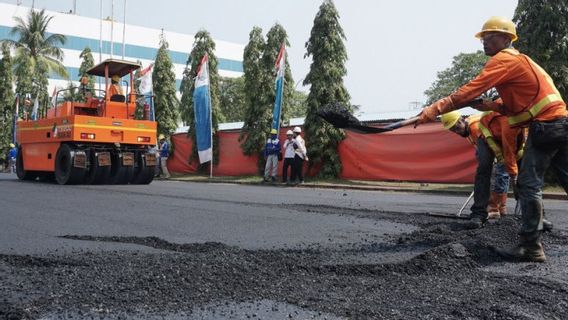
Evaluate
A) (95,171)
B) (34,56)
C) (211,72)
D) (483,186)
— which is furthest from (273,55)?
(34,56)

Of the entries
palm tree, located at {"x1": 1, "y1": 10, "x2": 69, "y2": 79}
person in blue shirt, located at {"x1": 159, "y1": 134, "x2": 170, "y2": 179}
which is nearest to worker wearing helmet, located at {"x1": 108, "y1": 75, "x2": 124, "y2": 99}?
person in blue shirt, located at {"x1": 159, "y1": 134, "x2": 170, "y2": 179}

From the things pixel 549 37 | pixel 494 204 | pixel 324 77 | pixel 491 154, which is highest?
pixel 549 37

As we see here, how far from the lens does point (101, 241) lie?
477 centimetres

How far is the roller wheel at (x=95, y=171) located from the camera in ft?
43.6

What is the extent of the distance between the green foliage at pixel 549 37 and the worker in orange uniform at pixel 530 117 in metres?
9.99

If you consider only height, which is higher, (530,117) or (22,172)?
(530,117)

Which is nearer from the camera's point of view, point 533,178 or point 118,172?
point 533,178

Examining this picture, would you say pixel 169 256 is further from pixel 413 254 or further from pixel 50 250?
pixel 413 254

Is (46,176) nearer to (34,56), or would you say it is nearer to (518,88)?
(518,88)

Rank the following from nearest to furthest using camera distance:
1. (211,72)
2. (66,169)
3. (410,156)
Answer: (66,169)
(410,156)
(211,72)

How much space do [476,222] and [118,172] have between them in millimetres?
10296

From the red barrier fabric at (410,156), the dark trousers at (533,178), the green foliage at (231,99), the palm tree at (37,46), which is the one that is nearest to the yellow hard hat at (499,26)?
the dark trousers at (533,178)

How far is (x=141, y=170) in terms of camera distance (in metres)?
14.1

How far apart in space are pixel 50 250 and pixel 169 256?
1.10 metres
